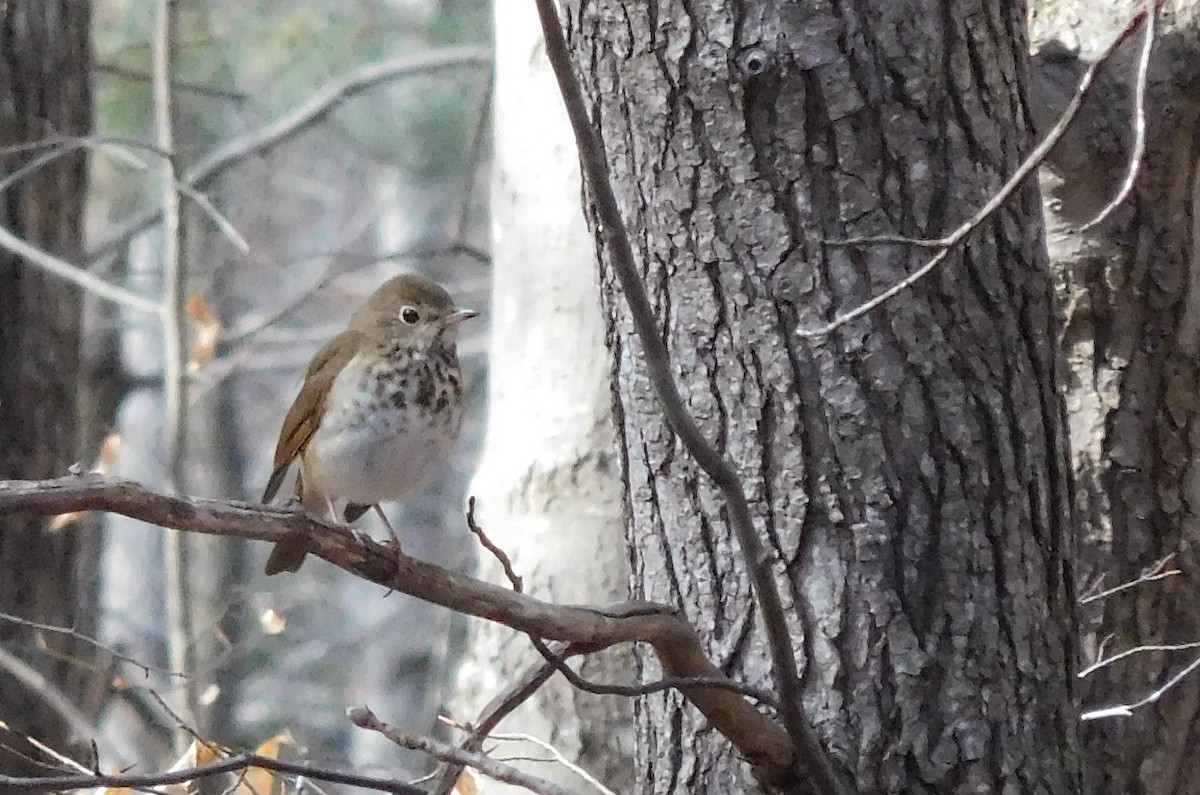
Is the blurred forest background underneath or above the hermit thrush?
above

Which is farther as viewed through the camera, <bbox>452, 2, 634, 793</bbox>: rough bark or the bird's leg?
<bbox>452, 2, 634, 793</bbox>: rough bark

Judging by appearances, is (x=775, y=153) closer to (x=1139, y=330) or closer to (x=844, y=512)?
(x=844, y=512)

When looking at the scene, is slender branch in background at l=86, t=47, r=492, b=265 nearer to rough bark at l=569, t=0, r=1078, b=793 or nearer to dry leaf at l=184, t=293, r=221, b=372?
dry leaf at l=184, t=293, r=221, b=372

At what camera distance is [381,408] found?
7.22 feet

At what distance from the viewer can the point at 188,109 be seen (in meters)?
6.66

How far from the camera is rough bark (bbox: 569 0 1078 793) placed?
1.57 meters

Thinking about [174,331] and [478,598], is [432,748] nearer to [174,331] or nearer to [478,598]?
[478,598]

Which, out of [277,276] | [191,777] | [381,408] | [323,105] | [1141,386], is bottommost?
[191,777]

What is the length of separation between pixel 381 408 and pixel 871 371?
0.90m

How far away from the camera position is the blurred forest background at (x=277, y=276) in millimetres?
5820

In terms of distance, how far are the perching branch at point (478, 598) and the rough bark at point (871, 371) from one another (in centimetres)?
14

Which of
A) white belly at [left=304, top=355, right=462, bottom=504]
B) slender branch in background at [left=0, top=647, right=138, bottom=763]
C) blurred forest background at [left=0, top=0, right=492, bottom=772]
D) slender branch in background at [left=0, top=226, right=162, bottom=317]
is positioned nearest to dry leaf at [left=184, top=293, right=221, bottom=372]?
blurred forest background at [left=0, top=0, right=492, bottom=772]

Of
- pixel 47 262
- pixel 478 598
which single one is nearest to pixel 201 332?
pixel 47 262

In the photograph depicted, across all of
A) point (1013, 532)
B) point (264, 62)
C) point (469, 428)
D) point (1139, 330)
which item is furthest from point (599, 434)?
point (469, 428)
